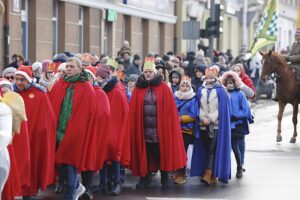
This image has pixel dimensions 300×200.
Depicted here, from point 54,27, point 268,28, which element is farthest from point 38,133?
point 268,28

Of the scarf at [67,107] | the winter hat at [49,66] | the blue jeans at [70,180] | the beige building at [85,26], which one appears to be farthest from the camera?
the beige building at [85,26]

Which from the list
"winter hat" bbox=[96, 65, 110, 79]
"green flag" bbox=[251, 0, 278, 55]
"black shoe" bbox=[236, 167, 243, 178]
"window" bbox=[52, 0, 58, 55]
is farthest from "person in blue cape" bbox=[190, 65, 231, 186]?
"green flag" bbox=[251, 0, 278, 55]

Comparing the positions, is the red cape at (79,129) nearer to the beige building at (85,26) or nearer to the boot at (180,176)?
the boot at (180,176)

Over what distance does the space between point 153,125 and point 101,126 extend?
1643 millimetres

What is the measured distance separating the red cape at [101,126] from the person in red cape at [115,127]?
23.7 inches

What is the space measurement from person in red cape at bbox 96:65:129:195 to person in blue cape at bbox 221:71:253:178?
204 centimetres

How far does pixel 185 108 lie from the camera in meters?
13.2

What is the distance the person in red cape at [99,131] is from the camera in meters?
11.0

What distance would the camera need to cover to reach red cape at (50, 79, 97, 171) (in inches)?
421

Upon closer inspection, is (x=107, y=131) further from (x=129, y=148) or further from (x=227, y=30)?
(x=227, y=30)

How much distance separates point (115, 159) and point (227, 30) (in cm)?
3902

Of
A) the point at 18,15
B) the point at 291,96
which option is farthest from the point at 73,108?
the point at 18,15

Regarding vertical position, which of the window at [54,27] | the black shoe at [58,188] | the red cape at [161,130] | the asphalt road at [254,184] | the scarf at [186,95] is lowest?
the asphalt road at [254,184]

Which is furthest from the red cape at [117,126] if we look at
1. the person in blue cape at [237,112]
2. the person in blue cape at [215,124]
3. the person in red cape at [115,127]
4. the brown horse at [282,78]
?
the brown horse at [282,78]
